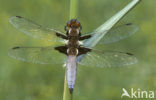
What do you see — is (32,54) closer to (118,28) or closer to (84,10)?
(118,28)

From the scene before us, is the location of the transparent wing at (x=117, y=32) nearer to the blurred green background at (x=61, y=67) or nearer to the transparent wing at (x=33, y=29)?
the transparent wing at (x=33, y=29)

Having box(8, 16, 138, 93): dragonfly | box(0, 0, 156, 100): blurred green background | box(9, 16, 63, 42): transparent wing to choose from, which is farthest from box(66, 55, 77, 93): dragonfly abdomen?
box(0, 0, 156, 100): blurred green background

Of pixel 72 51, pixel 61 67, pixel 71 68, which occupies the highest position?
pixel 61 67

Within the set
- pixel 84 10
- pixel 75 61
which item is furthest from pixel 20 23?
pixel 84 10

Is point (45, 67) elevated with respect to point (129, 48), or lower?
lower

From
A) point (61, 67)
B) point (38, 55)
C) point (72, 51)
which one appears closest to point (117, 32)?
point (72, 51)

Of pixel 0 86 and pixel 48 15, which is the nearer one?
pixel 0 86

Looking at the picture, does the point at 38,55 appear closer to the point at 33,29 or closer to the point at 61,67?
the point at 33,29
